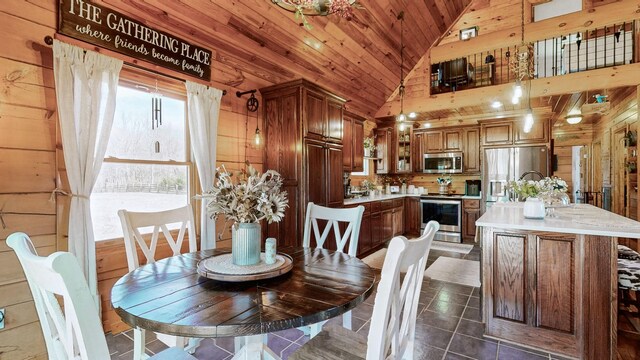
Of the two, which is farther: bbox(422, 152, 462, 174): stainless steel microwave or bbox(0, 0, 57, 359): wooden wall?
bbox(422, 152, 462, 174): stainless steel microwave

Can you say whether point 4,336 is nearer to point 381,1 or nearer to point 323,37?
point 323,37

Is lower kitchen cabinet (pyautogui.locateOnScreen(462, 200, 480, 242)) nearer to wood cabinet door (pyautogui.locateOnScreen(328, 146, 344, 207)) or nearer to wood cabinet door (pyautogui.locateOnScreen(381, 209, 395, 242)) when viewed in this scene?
wood cabinet door (pyautogui.locateOnScreen(381, 209, 395, 242))

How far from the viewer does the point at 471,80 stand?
5840mm

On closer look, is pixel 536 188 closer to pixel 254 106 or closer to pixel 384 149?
A: pixel 254 106

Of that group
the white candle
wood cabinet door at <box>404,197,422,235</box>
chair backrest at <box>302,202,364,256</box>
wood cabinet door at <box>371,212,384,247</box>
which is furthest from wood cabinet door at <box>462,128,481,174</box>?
the white candle

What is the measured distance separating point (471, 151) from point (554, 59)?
78.7 inches

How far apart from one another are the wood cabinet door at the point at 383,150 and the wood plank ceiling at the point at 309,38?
0.72 meters

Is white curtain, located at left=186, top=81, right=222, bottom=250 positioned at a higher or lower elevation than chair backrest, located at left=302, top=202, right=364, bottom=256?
higher

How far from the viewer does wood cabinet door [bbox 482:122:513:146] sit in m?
5.48

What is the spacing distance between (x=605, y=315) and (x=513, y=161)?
3968 millimetres

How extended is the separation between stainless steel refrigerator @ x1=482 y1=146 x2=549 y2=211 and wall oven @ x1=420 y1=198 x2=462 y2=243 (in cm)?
52

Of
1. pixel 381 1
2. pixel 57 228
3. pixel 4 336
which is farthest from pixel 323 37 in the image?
pixel 4 336

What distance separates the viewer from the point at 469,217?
5660mm

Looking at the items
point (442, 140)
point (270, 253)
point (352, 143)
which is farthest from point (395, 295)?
point (442, 140)
